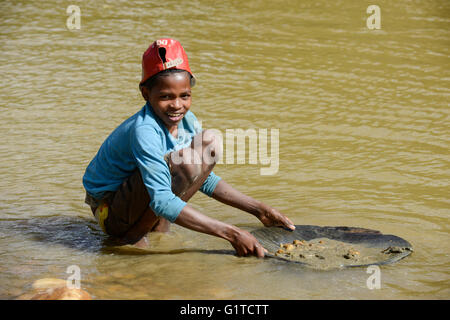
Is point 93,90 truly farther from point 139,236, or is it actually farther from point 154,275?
point 154,275

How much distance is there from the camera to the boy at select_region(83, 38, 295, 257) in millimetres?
2857

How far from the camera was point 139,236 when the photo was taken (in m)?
3.25

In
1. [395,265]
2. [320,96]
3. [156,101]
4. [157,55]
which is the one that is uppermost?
[157,55]

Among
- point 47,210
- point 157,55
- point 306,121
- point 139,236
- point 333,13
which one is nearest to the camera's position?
point 157,55

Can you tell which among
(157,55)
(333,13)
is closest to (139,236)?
(157,55)

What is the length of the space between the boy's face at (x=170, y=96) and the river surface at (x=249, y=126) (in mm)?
749

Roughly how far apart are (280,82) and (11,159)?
9.43ft

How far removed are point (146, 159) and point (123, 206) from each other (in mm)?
363

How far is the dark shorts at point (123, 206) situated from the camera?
9.89ft

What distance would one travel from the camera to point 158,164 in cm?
284

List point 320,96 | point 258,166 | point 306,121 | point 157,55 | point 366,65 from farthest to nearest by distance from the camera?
point 366,65
point 320,96
point 306,121
point 258,166
point 157,55

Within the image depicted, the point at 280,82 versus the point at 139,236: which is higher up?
the point at 280,82
